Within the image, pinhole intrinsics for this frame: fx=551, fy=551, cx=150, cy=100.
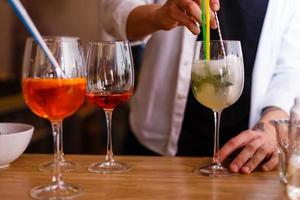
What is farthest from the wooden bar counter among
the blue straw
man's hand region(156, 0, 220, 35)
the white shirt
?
the white shirt

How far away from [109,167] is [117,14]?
73cm

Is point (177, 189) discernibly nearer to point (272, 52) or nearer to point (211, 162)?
point (211, 162)

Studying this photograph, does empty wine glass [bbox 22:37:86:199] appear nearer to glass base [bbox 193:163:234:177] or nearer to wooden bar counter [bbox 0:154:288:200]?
wooden bar counter [bbox 0:154:288:200]

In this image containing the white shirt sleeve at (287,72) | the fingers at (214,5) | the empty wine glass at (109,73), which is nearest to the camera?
the empty wine glass at (109,73)

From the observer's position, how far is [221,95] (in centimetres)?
119

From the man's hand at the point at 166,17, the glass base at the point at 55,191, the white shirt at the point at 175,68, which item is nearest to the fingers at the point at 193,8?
the man's hand at the point at 166,17

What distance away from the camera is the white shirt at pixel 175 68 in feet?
5.79

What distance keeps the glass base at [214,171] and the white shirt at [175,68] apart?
45cm

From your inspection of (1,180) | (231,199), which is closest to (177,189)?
(231,199)

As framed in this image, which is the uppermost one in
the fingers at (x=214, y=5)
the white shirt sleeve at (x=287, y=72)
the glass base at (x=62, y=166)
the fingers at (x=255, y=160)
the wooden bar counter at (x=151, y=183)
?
the fingers at (x=214, y=5)

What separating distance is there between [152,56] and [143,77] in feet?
0.30

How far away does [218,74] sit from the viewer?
3.88ft

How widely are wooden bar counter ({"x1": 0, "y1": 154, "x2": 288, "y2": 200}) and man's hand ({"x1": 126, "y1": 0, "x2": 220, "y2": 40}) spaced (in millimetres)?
352

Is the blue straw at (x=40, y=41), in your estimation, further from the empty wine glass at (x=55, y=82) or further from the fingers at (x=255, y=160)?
the fingers at (x=255, y=160)
